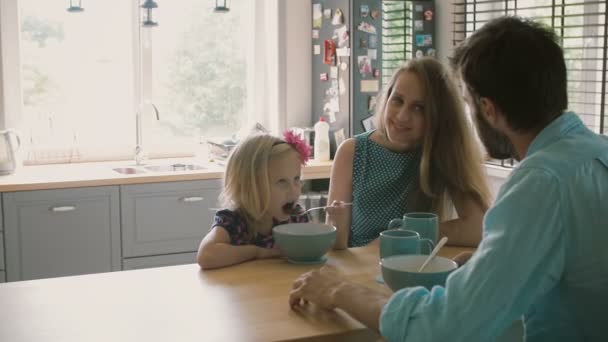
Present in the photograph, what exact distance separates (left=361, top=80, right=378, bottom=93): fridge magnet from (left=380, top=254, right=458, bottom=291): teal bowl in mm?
2421

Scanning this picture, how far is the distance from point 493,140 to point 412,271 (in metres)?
0.30

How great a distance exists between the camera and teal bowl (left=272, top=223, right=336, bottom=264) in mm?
1823

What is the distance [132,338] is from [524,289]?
0.68 m

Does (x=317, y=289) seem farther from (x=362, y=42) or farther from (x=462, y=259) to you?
(x=362, y=42)

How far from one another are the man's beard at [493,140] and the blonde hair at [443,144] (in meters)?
0.80

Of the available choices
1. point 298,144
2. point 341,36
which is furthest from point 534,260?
point 341,36

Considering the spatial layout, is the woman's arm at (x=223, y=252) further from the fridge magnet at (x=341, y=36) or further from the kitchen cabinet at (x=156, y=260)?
the fridge magnet at (x=341, y=36)

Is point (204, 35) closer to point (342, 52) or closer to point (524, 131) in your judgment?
point (342, 52)

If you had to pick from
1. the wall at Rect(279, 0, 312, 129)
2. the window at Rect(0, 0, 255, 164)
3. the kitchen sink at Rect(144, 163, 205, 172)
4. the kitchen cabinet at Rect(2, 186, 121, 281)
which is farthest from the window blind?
the kitchen cabinet at Rect(2, 186, 121, 281)

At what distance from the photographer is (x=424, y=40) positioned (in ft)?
13.1

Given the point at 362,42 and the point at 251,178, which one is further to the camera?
the point at 362,42

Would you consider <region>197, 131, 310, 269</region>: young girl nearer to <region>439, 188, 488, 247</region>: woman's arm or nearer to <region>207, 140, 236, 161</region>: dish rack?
<region>439, 188, 488, 247</region>: woman's arm

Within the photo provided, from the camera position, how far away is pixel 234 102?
14.7ft

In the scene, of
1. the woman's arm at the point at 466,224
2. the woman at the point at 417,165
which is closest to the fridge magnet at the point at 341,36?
the woman at the point at 417,165
